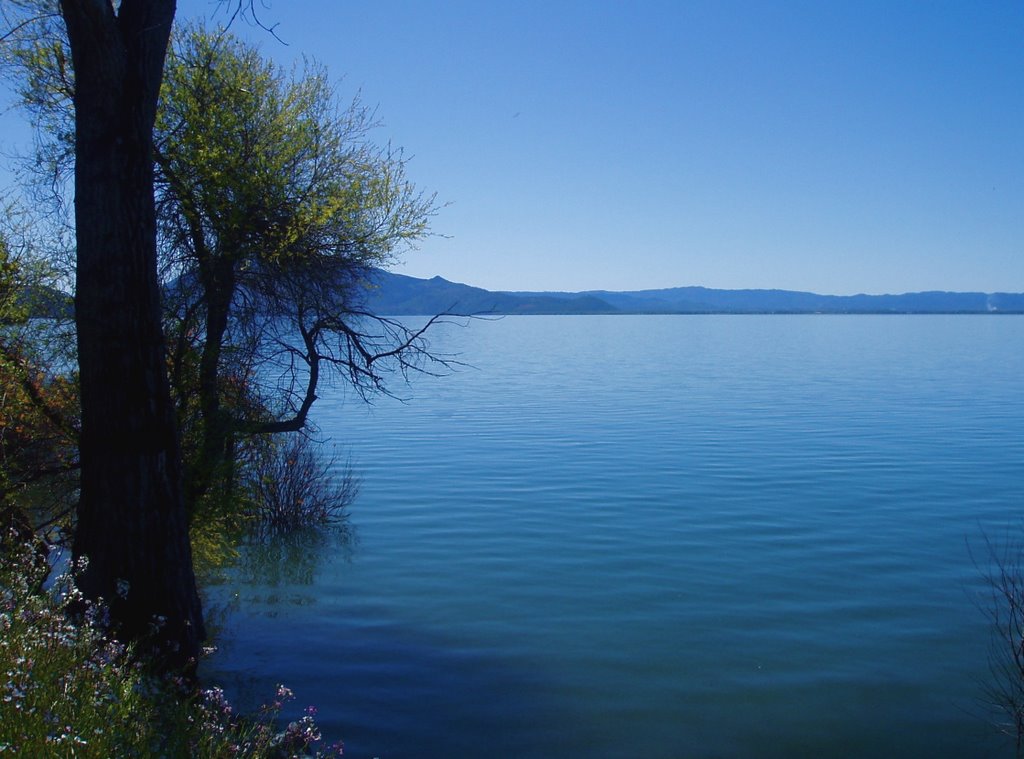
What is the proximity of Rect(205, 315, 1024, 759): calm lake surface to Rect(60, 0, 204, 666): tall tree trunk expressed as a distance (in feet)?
10.7

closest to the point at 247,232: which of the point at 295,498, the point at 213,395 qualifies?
the point at 213,395

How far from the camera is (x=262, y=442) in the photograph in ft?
53.8

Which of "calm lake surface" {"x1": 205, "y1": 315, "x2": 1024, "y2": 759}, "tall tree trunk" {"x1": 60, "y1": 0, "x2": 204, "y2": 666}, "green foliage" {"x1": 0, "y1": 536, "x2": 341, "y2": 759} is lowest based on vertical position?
"calm lake surface" {"x1": 205, "y1": 315, "x2": 1024, "y2": 759}

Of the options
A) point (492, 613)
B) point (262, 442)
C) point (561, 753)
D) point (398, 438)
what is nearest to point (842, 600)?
point (492, 613)

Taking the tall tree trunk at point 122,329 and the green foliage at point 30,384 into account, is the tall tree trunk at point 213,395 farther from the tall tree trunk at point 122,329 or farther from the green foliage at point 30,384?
the tall tree trunk at point 122,329

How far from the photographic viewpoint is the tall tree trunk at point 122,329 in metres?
8.62

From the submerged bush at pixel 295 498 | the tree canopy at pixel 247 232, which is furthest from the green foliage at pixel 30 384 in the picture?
the submerged bush at pixel 295 498

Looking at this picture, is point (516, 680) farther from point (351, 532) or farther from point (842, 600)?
point (351, 532)

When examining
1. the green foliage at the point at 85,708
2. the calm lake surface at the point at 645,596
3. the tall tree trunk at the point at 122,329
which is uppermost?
the tall tree trunk at the point at 122,329

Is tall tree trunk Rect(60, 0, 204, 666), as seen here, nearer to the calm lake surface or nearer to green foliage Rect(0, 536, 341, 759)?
green foliage Rect(0, 536, 341, 759)

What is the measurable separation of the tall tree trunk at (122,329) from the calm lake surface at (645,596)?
10.7 ft

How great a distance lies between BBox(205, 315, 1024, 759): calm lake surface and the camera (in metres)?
10.9

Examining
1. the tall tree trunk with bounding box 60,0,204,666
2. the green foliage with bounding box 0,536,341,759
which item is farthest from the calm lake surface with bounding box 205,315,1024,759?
the green foliage with bounding box 0,536,341,759

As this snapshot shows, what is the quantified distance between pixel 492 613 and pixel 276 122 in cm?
893
